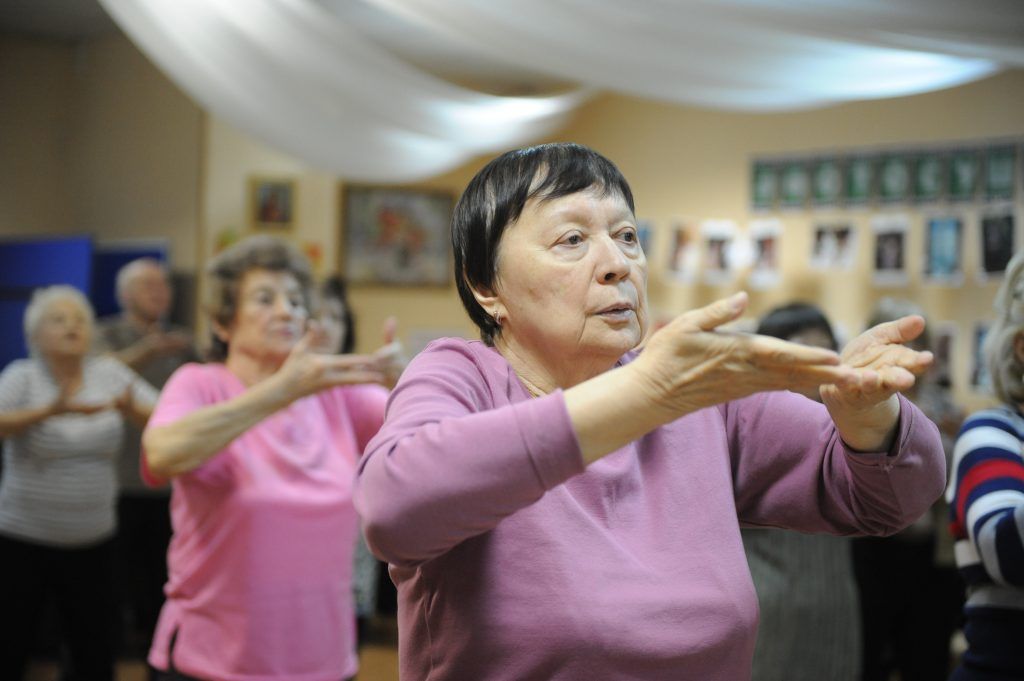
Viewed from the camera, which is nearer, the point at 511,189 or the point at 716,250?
→ the point at 511,189

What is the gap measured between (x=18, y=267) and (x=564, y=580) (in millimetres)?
5371

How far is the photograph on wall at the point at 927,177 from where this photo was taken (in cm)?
520

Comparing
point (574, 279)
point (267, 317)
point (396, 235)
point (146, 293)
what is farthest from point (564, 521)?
point (396, 235)

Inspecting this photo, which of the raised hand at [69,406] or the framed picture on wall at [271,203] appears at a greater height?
the framed picture on wall at [271,203]

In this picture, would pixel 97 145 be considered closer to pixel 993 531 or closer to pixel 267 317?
pixel 267 317

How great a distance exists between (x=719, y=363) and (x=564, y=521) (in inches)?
10.5

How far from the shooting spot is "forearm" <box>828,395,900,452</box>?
3.54 ft

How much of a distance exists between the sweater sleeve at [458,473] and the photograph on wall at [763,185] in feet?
16.5

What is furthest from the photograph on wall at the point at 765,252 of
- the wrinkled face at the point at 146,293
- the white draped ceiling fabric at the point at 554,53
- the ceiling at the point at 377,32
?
the wrinkled face at the point at 146,293

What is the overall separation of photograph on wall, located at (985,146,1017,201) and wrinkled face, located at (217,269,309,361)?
3.87 m

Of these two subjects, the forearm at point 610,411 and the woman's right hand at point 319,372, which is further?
the woman's right hand at point 319,372

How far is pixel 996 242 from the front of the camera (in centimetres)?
500

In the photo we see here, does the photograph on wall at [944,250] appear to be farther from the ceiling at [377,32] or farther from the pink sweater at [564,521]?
the pink sweater at [564,521]

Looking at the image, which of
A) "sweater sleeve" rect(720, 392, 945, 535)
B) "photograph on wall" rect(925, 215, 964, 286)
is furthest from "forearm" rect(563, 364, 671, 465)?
"photograph on wall" rect(925, 215, 964, 286)
